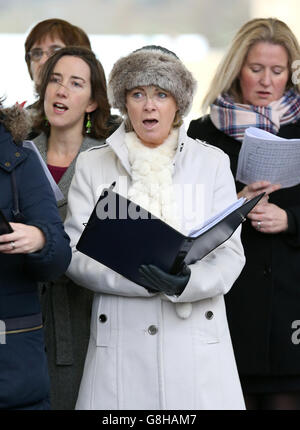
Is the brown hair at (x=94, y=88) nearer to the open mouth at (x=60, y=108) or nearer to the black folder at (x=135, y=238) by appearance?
the open mouth at (x=60, y=108)

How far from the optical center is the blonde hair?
3322mm

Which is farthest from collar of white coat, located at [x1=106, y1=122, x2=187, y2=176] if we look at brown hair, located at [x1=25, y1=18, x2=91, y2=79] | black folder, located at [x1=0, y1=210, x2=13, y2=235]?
brown hair, located at [x1=25, y1=18, x2=91, y2=79]

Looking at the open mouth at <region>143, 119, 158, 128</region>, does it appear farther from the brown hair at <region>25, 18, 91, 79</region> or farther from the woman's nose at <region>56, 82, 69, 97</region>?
the brown hair at <region>25, 18, 91, 79</region>

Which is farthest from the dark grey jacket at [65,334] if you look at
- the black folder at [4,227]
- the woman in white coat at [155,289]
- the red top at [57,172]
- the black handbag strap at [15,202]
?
the black folder at [4,227]

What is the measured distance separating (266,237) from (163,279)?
0.88m

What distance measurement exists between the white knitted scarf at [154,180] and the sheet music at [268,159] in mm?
310

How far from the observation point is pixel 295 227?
3084 mm

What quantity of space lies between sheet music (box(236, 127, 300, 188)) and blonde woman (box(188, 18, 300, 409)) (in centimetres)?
4

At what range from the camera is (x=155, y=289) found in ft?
8.04

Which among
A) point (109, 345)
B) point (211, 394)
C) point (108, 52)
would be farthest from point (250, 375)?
point (108, 52)

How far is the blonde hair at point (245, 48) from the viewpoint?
131 inches

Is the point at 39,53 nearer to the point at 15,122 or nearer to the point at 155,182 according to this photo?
the point at 155,182

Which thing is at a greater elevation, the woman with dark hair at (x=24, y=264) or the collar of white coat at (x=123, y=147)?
the collar of white coat at (x=123, y=147)

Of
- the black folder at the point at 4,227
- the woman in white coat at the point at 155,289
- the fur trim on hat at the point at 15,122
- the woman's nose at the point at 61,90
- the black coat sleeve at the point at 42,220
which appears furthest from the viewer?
the woman's nose at the point at 61,90
